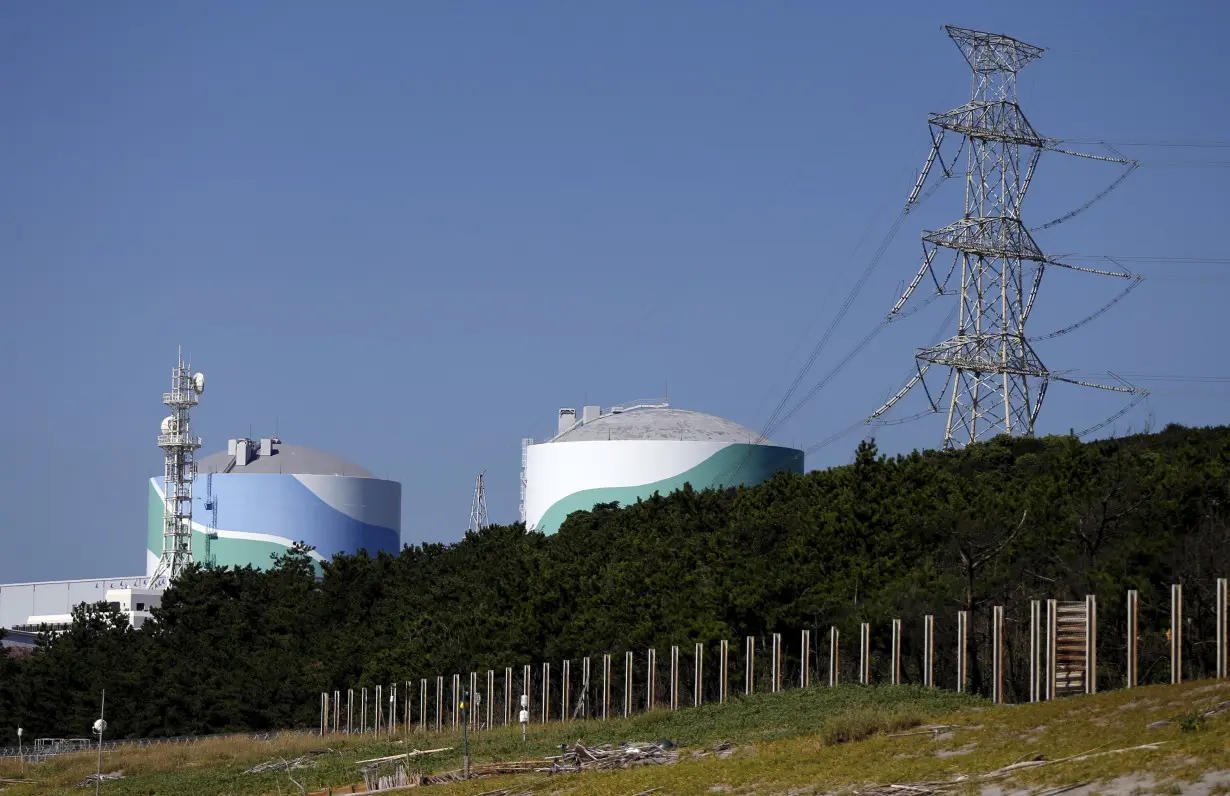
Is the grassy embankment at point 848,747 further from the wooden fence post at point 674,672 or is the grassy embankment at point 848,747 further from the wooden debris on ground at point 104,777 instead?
the wooden fence post at point 674,672

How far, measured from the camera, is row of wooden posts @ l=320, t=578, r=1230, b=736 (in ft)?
113

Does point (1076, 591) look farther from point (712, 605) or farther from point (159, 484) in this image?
point (159, 484)

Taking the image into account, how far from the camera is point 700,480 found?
101938 millimetres

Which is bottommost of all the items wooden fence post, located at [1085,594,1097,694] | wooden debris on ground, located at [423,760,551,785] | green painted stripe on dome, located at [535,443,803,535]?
wooden debris on ground, located at [423,760,551,785]

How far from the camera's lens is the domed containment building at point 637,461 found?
102 m

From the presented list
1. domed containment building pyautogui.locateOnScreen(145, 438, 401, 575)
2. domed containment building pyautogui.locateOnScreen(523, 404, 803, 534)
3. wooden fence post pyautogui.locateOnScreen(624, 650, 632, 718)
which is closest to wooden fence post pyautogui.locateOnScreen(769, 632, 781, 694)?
wooden fence post pyautogui.locateOnScreen(624, 650, 632, 718)

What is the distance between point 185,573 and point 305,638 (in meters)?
11.6

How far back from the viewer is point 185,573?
339ft

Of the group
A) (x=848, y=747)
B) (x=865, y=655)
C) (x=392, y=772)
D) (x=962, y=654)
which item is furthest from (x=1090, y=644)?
(x=392, y=772)

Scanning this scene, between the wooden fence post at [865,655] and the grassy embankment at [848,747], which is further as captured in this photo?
the wooden fence post at [865,655]

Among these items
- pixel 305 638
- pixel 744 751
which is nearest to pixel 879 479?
pixel 744 751

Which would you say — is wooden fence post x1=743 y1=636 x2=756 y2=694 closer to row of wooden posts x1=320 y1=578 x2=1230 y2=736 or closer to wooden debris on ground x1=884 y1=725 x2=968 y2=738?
row of wooden posts x1=320 y1=578 x2=1230 y2=736

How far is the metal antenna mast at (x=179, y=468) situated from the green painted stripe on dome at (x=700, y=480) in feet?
106

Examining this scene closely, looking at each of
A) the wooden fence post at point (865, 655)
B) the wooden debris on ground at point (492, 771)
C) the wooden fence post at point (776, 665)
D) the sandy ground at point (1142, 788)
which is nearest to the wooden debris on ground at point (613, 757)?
the wooden debris on ground at point (492, 771)
